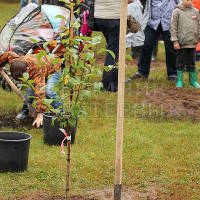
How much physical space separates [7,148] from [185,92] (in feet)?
14.0

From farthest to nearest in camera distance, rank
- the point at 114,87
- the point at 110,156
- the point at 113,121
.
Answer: the point at 114,87 < the point at 113,121 < the point at 110,156

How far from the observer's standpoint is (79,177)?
5.15m

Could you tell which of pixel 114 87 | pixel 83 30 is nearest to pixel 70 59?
pixel 114 87

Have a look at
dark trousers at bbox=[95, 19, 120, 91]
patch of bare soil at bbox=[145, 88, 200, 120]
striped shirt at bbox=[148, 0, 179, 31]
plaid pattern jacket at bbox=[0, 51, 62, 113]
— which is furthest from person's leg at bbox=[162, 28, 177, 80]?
plaid pattern jacket at bbox=[0, 51, 62, 113]

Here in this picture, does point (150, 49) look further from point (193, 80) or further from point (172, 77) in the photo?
point (193, 80)

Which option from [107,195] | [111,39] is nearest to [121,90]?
[107,195]

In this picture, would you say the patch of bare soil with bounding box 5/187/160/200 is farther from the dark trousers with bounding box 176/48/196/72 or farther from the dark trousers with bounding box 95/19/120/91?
the dark trousers with bounding box 176/48/196/72

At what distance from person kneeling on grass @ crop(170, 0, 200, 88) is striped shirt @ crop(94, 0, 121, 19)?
1.08 meters

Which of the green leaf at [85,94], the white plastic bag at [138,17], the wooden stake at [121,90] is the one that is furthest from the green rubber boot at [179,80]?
Answer: the green leaf at [85,94]

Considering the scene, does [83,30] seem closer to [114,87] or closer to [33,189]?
[114,87]

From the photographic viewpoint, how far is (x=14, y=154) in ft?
16.8

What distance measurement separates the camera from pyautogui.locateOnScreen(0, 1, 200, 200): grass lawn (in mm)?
4953

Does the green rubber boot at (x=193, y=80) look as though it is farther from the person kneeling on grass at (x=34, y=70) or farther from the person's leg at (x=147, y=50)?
the person kneeling on grass at (x=34, y=70)

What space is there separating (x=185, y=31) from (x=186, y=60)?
50 cm
